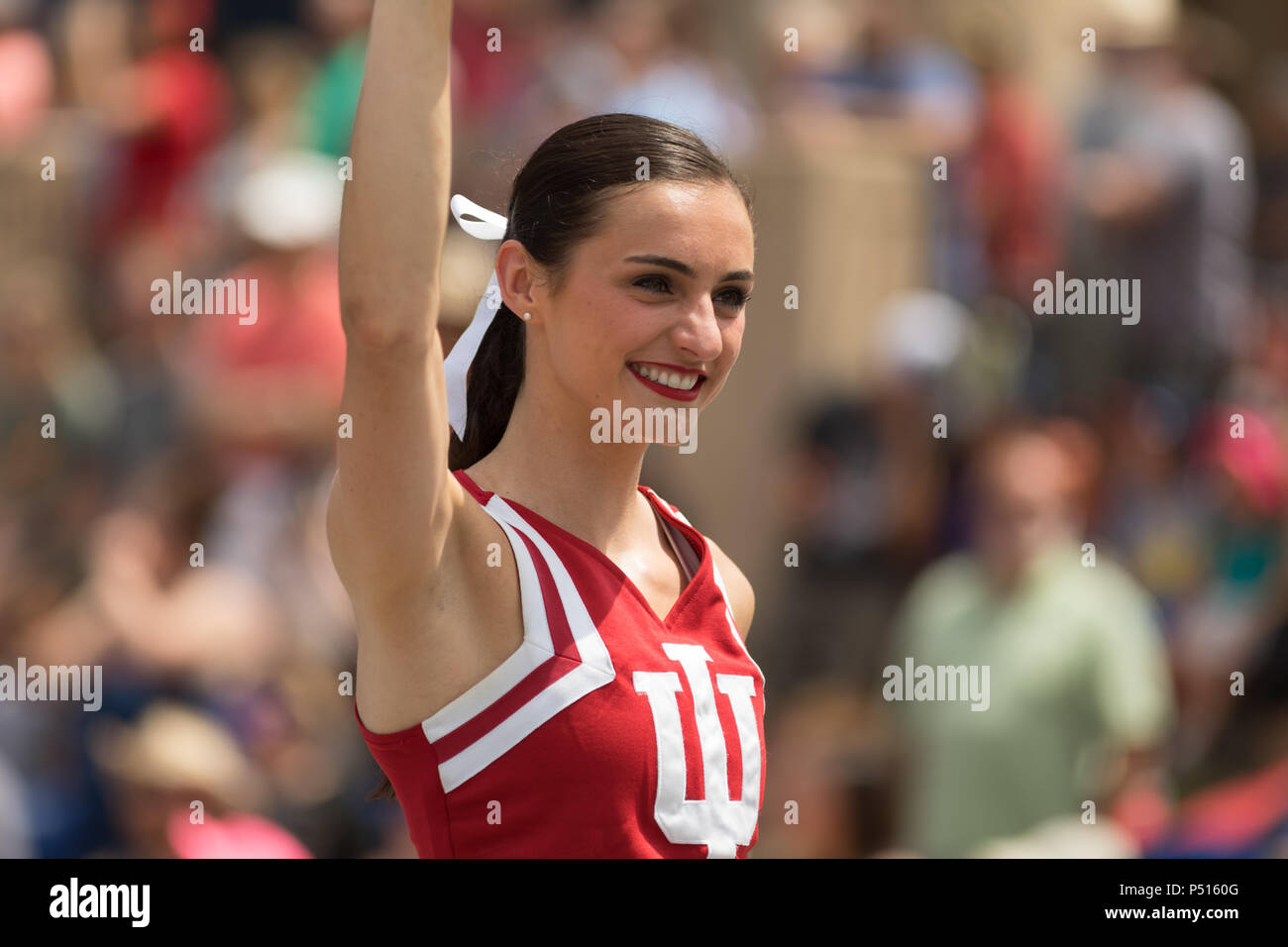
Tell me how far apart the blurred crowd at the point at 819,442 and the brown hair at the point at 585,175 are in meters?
1.39

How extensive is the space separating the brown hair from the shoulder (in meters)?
0.38

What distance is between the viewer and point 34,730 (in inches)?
242

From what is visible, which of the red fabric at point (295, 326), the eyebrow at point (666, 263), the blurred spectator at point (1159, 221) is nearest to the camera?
the eyebrow at point (666, 263)

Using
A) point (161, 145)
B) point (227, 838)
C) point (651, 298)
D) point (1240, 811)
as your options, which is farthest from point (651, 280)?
point (161, 145)

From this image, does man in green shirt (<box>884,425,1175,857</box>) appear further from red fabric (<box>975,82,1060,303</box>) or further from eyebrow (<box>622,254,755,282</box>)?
eyebrow (<box>622,254,755,282</box>)

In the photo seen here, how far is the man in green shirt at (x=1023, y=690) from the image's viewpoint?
219 inches

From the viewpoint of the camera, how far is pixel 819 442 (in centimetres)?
738

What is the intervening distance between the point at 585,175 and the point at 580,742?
2.36 feet

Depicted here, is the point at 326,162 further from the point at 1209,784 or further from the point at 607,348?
the point at 607,348
